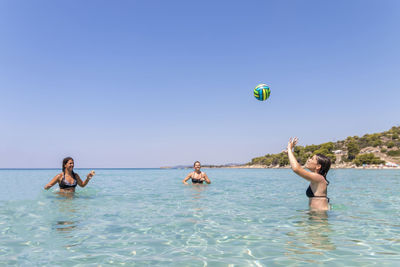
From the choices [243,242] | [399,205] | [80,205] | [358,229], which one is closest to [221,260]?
[243,242]

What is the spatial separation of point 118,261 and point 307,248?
2.93 meters

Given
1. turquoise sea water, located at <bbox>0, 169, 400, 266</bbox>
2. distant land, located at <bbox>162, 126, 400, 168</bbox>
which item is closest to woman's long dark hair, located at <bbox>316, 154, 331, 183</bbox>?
turquoise sea water, located at <bbox>0, 169, 400, 266</bbox>

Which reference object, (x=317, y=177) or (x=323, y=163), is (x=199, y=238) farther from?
(x=323, y=163)

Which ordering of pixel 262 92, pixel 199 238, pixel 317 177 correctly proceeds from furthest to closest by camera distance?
pixel 262 92 < pixel 317 177 < pixel 199 238

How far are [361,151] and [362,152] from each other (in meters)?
2.02

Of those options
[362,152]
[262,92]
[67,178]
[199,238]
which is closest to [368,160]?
[362,152]

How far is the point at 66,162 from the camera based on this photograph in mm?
11031

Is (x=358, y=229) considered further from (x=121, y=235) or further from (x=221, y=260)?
(x=121, y=235)

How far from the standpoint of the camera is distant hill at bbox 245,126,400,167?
3180 inches

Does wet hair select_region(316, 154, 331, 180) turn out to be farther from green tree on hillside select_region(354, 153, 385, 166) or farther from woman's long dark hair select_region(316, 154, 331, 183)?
green tree on hillside select_region(354, 153, 385, 166)

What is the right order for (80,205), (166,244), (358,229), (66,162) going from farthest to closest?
(66,162)
(80,205)
(358,229)
(166,244)

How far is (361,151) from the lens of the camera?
97125mm

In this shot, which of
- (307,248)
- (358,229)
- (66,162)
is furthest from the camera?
(66,162)

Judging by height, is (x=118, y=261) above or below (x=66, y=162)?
below
